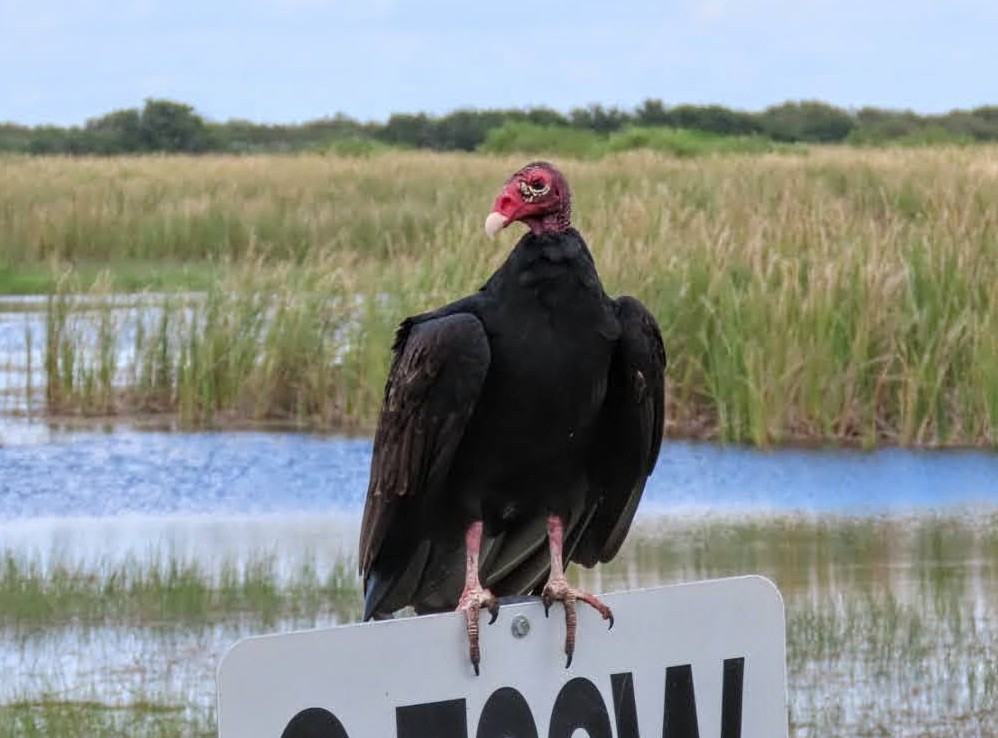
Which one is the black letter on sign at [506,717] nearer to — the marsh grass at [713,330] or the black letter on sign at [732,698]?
the black letter on sign at [732,698]

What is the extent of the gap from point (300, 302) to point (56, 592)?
4094 millimetres

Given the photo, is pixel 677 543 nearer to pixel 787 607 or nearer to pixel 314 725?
pixel 787 607

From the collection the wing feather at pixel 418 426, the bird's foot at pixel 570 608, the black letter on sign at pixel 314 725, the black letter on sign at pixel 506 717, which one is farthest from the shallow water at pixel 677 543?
the black letter on sign at pixel 314 725

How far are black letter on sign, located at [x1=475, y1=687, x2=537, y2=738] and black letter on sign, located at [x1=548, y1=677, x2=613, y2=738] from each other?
0.03 m

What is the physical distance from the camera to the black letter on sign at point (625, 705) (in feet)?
6.16

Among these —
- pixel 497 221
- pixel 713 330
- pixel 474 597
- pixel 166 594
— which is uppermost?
pixel 497 221

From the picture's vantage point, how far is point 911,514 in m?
7.50

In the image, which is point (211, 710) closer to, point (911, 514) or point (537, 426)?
point (537, 426)

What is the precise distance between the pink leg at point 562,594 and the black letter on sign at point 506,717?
0.07m

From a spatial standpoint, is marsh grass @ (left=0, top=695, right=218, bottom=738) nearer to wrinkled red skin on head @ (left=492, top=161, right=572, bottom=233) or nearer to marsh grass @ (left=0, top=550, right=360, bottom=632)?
marsh grass @ (left=0, top=550, right=360, bottom=632)

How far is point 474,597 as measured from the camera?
249 cm

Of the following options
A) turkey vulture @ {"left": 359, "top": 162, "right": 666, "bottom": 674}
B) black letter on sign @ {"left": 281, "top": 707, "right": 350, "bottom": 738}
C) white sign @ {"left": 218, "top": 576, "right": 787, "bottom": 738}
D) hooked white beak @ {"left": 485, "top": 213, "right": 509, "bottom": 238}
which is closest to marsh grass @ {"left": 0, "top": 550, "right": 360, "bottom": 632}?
turkey vulture @ {"left": 359, "top": 162, "right": 666, "bottom": 674}

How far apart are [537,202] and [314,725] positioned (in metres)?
1.37

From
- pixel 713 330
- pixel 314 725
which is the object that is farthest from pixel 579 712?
pixel 713 330
